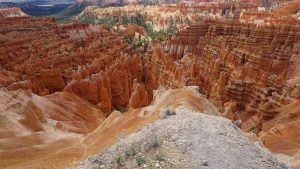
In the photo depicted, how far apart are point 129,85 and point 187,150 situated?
136 feet

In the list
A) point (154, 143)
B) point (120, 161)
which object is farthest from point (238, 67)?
point (120, 161)

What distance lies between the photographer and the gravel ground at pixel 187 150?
416 inches

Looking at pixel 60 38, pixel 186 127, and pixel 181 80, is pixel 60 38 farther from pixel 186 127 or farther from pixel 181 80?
pixel 186 127

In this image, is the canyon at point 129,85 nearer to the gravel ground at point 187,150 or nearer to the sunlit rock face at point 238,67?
the sunlit rock face at point 238,67

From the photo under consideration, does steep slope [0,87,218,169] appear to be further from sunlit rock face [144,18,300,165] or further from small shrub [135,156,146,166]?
sunlit rock face [144,18,300,165]

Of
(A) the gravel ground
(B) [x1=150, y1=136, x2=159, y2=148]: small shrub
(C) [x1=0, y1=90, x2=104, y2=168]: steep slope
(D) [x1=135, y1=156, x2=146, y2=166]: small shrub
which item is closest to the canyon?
(C) [x1=0, y1=90, x2=104, y2=168]: steep slope

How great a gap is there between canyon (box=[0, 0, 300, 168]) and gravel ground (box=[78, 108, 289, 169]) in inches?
59.1

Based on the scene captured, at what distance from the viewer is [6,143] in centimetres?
2236

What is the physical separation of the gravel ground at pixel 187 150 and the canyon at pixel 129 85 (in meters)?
1.50

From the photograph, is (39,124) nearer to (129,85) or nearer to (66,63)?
(129,85)

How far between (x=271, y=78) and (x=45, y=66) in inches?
1106

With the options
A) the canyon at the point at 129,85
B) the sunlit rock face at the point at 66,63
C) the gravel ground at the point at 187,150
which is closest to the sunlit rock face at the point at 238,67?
the canyon at the point at 129,85

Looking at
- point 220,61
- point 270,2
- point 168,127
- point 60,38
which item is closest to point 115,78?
point 220,61

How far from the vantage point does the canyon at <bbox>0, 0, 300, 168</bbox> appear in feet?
73.4
